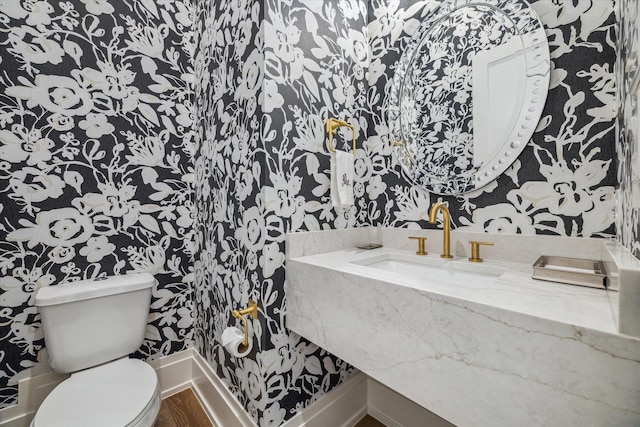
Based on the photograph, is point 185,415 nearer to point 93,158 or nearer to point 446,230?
point 93,158

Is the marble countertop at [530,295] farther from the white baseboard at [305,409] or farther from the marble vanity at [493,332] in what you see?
the white baseboard at [305,409]

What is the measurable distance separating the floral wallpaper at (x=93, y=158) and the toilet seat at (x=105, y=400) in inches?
16.2

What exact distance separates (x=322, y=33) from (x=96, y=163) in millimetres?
1398

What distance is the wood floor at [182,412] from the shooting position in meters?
1.40

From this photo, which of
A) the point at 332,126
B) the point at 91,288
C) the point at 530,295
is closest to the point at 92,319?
the point at 91,288

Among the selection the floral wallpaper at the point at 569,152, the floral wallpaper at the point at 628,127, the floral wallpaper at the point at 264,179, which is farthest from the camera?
the floral wallpaper at the point at 264,179

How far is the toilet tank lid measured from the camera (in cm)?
117

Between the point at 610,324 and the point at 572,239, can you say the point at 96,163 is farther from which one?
the point at 572,239

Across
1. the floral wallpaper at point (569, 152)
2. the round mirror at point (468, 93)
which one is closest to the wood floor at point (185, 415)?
the floral wallpaper at point (569, 152)

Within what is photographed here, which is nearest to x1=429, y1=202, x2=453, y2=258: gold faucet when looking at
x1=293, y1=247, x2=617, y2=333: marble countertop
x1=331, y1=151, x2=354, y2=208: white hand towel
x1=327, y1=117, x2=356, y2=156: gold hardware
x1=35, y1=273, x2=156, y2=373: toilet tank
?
x1=293, y1=247, x2=617, y2=333: marble countertop

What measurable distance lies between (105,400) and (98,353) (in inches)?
14.1

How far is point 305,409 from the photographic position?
46.8 inches

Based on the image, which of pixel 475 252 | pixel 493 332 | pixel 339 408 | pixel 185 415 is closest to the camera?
pixel 493 332

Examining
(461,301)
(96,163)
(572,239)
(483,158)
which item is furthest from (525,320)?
(96,163)
